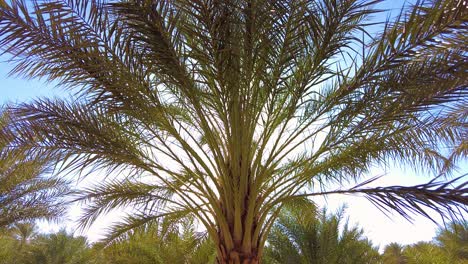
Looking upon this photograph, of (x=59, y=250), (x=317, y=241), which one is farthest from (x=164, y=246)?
(x=59, y=250)

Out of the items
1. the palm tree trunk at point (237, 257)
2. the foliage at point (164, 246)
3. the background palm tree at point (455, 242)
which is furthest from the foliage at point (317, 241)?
the palm tree trunk at point (237, 257)

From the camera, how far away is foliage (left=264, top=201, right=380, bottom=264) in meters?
10.1

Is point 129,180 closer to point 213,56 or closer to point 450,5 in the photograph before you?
point 213,56

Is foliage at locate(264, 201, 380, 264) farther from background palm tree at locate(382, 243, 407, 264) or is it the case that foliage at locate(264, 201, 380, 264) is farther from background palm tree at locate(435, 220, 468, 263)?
background palm tree at locate(382, 243, 407, 264)

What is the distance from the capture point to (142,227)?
6453mm

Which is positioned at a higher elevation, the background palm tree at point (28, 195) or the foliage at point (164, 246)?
the background palm tree at point (28, 195)

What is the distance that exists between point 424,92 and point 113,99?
11.2 feet

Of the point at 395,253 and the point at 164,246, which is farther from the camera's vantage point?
the point at 395,253

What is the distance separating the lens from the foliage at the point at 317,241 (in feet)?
33.0

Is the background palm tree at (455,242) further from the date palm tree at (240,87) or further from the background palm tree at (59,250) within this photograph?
→ the background palm tree at (59,250)

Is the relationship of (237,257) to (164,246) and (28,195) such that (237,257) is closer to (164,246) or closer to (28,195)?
(164,246)

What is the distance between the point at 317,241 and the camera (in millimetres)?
10195

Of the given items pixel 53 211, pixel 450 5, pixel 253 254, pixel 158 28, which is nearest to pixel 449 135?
pixel 450 5

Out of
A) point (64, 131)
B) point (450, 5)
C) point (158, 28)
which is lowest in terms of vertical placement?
point (64, 131)
